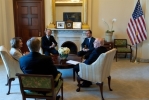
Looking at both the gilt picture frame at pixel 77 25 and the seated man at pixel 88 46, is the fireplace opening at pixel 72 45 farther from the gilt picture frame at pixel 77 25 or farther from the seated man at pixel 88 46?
the seated man at pixel 88 46

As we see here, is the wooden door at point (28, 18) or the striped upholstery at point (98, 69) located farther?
the wooden door at point (28, 18)

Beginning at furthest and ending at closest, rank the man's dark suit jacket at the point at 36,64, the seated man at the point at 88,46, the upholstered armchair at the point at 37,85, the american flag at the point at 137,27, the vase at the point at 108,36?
the vase at the point at 108,36, the american flag at the point at 137,27, the seated man at the point at 88,46, the man's dark suit jacket at the point at 36,64, the upholstered armchair at the point at 37,85

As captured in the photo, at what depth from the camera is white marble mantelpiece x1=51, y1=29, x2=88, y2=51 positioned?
22.3 feet

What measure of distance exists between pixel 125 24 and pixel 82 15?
160cm

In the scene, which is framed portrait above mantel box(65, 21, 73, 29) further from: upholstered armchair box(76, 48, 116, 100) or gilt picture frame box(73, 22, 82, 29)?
upholstered armchair box(76, 48, 116, 100)

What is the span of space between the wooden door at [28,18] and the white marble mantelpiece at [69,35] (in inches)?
25.9

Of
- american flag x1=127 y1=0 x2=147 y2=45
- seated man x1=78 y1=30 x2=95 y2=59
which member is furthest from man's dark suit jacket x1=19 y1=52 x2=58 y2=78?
american flag x1=127 y1=0 x2=147 y2=45

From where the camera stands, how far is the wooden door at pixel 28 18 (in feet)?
22.7

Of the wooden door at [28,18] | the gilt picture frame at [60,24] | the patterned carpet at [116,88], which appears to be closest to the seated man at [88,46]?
the patterned carpet at [116,88]

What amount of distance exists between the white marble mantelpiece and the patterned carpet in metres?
1.80

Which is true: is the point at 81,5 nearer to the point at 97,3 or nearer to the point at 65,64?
the point at 97,3

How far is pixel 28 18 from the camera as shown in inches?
278

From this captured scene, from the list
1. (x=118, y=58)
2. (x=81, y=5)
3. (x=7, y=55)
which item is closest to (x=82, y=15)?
(x=81, y=5)

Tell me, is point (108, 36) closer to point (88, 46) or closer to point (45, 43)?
point (88, 46)
